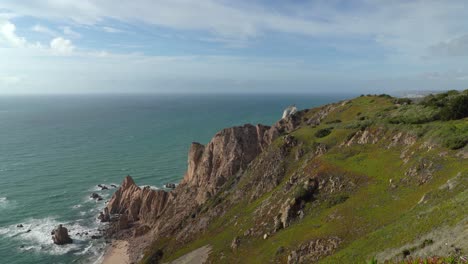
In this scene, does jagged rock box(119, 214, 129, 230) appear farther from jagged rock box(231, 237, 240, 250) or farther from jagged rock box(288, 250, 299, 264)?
jagged rock box(288, 250, 299, 264)

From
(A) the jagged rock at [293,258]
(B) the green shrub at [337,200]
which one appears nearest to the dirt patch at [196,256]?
(A) the jagged rock at [293,258]

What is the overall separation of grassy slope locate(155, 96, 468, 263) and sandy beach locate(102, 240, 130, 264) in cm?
1453

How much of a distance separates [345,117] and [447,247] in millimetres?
68068

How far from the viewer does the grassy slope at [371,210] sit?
89.2ft

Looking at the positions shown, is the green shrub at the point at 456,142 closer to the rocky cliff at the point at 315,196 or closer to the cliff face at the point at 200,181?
the rocky cliff at the point at 315,196

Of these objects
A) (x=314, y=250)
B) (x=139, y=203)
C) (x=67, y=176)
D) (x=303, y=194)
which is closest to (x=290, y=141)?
(x=303, y=194)

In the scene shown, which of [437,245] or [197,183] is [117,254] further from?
[437,245]

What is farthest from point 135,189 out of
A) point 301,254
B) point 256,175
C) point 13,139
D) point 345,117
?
point 13,139

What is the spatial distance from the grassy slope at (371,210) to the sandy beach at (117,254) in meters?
14.5

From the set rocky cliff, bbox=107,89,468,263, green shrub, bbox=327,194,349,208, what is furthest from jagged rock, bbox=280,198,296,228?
green shrub, bbox=327,194,349,208

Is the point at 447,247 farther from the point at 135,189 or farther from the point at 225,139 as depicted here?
the point at 135,189

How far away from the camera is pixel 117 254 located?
7094 cm

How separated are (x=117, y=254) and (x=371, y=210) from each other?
5656 centimetres

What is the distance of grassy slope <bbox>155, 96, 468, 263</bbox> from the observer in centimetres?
2720
